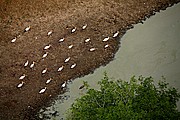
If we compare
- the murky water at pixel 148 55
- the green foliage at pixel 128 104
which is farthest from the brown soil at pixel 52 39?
the green foliage at pixel 128 104

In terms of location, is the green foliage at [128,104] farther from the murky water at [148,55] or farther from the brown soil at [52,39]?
the brown soil at [52,39]

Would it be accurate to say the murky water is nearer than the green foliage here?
No

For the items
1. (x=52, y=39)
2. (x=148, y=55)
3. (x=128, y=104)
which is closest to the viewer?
(x=128, y=104)

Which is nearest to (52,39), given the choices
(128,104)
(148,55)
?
(148,55)

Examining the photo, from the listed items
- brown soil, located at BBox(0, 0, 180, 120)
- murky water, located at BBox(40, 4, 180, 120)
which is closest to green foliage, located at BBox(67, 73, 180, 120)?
murky water, located at BBox(40, 4, 180, 120)

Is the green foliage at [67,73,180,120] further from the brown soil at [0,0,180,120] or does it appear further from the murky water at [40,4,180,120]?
the brown soil at [0,0,180,120]

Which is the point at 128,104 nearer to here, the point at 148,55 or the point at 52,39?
the point at 148,55

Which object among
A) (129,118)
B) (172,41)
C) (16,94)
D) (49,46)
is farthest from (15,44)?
(129,118)
